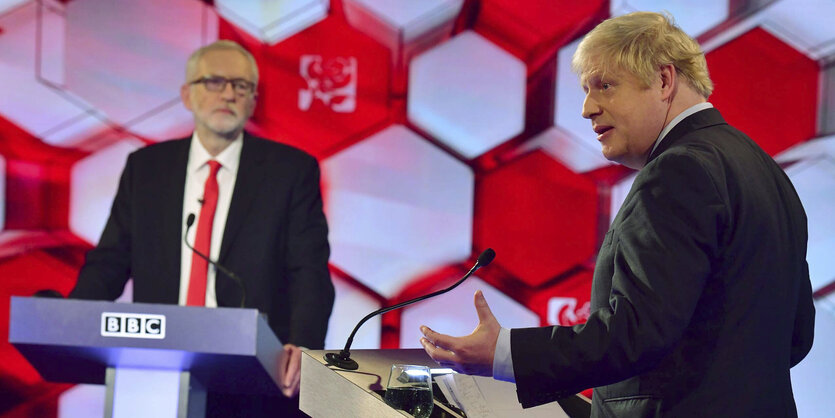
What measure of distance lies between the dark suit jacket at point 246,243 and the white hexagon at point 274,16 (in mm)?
659

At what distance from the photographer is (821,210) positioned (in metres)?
3.22

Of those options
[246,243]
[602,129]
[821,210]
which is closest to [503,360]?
[602,129]

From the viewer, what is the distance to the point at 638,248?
123cm

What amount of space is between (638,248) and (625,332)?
121 mm

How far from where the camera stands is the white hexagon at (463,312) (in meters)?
3.30

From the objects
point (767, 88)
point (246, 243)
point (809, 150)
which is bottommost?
point (246, 243)

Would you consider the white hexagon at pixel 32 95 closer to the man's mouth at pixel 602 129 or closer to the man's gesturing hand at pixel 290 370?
the man's gesturing hand at pixel 290 370

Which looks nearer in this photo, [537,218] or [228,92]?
[228,92]

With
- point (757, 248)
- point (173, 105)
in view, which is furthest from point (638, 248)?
point (173, 105)

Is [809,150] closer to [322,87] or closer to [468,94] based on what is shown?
[468,94]

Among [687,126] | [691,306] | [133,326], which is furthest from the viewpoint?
[133,326]

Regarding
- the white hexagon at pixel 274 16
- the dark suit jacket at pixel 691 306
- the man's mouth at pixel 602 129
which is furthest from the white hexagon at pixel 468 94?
the dark suit jacket at pixel 691 306

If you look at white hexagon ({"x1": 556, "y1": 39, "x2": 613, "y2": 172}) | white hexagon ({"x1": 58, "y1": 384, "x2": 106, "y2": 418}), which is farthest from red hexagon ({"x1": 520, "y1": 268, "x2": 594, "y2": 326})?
white hexagon ({"x1": 58, "y1": 384, "x2": 106, "y2": 418})

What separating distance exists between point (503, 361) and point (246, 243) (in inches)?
64.7
